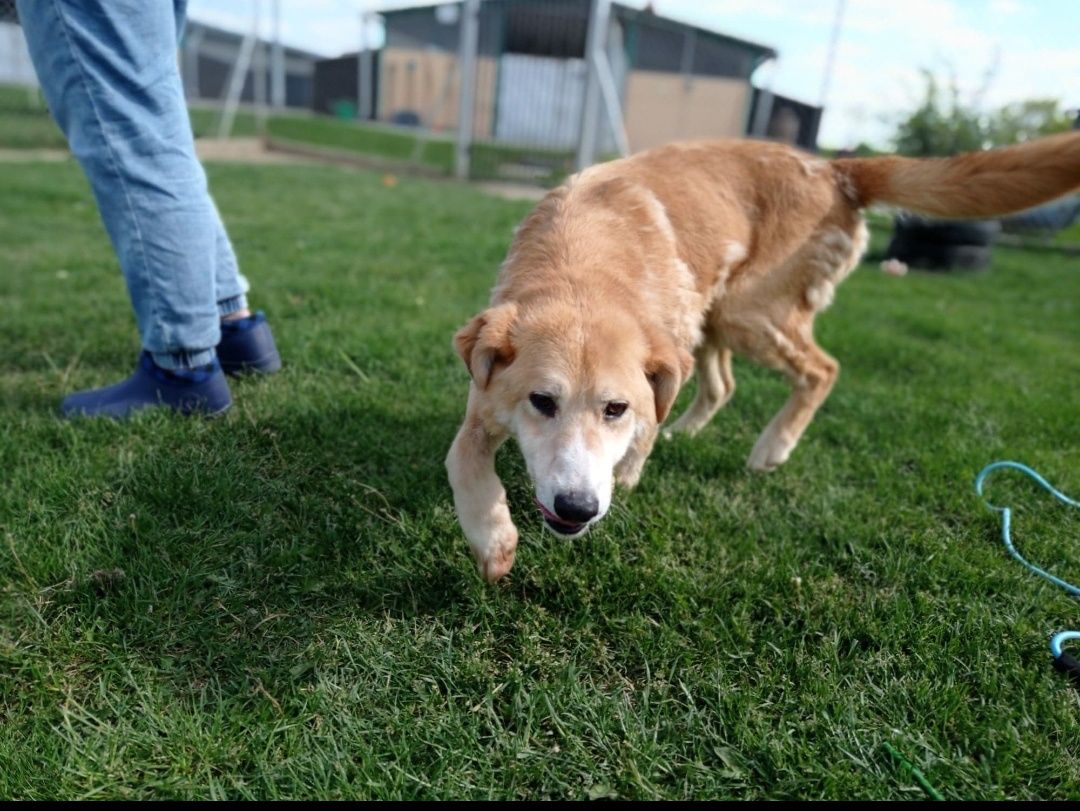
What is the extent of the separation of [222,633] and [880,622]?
6.39 feet

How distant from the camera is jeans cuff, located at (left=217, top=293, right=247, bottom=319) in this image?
345 centimetres

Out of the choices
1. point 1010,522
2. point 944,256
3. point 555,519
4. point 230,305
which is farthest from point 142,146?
point 944,256

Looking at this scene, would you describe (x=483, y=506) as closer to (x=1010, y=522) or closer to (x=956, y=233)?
(x=1010, y=522)

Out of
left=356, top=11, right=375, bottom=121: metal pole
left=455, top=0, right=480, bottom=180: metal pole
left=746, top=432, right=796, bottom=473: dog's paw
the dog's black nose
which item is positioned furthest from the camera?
left=356, top=11, right=375, bottom=121: metal pole

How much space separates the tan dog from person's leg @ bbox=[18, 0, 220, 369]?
48.9 inches

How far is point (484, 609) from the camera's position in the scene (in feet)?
7.32

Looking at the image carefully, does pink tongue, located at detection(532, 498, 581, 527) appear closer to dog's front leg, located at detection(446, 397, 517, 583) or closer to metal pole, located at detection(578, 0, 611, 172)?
dog's front leg, located at detection(446, 397, 517, 583)

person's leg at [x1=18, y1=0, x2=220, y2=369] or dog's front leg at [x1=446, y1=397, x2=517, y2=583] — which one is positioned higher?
person's leg at [x1=18, y1=0, x2=220, y2=369]

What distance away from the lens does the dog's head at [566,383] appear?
6.93ft

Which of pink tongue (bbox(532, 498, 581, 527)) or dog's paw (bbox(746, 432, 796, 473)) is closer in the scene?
pink tongue (bbox(532, 498, 581, 527))

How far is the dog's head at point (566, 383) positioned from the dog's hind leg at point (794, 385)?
0.98 metres

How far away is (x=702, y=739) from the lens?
1859 millimetres

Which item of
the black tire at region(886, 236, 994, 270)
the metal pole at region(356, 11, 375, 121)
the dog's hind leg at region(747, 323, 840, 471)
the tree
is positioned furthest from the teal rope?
the metal pole at region(356, 11, 375, 121)

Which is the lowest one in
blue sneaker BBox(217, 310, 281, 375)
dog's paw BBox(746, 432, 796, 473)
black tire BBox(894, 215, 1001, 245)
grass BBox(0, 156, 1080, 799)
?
grass BBox(0, 156, 1080, 799)
